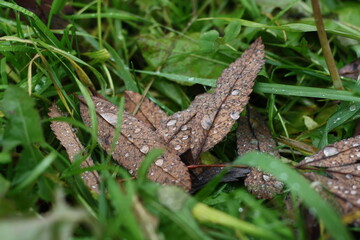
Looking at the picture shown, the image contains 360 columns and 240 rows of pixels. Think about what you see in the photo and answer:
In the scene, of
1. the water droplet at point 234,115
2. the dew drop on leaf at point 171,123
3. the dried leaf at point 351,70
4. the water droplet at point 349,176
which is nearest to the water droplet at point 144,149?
the dew drop on leaf at point 171,123

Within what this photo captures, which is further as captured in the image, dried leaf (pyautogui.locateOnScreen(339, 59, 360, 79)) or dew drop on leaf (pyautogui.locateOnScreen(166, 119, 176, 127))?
dried leaf (pyautogui.locateOnScreen(339, 59, 360, 79))

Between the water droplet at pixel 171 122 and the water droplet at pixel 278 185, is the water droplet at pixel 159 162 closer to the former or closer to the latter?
the water droplet at pixel 171 122

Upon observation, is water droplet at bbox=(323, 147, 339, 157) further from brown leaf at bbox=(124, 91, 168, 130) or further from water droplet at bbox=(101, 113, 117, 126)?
water droplet at bbox=(101, 113, 117, 126)

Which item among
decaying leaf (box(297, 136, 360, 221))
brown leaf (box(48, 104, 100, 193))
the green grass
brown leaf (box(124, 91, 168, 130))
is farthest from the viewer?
brown leaf (box(124, 91, 168, 130))

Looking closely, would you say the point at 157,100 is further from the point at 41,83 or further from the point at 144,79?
the point at 41,83

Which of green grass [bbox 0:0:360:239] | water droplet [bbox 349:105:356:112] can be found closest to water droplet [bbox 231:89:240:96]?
green grass [bbox 0:0:360:239]

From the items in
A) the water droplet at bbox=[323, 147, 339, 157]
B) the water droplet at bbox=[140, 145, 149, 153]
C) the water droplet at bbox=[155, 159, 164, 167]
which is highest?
the water droplet at bbox=[323, 147, 339, 157]

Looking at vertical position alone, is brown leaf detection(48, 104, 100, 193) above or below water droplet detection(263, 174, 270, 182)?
above
